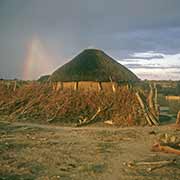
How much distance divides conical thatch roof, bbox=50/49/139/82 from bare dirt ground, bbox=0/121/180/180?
32.7 ft

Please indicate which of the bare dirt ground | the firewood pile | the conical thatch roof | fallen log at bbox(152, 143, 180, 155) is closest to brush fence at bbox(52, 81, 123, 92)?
the conical thatch roof

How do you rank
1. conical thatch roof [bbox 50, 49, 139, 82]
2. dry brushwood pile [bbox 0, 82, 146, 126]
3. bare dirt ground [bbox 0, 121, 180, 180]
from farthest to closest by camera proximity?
conical thatch roof [bbox 50, 49, 139, 82] < dry brushwood pile [bbox 0, 82, 146, 126] < bare dirt ground [bbox 0, 121, 180, 180]

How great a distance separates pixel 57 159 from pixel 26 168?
4.04ft

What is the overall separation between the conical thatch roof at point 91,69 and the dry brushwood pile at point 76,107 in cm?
276

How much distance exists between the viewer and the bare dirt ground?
755 centimetres

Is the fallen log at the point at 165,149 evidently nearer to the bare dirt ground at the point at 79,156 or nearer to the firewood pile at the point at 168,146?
the firewood pile at the point at 168,146

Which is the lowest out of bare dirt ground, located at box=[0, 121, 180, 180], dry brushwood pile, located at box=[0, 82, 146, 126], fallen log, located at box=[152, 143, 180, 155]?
bare dirt ground, located at box=[0, 121, 180, 180]

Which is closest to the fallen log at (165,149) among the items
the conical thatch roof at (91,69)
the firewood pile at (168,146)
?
the firewood pile at (168,146)

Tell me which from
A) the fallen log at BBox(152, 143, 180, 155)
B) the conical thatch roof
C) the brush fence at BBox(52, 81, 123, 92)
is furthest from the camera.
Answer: the conical thatch roof

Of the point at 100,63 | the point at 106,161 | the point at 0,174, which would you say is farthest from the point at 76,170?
the point at 100,63

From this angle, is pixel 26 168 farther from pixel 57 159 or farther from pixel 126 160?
pixel 126 160

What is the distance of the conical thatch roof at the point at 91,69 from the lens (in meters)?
23.8

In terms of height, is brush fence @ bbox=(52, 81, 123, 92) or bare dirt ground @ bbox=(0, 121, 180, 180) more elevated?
brush fence @ bbox=(52, 81, 123, 92)

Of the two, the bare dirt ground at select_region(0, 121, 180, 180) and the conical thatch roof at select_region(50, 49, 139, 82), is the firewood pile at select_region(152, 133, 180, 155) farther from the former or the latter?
the conical thatch roof at select_region(50, 49, 139, 82)
